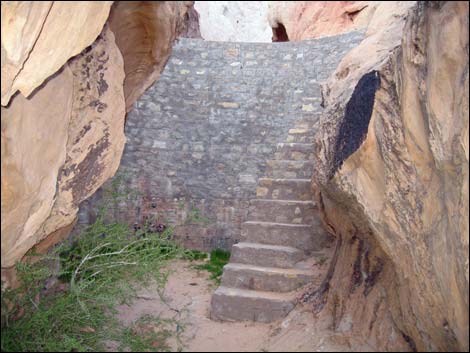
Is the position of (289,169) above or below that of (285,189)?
above

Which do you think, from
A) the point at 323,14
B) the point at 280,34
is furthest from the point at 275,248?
the point at 280,34

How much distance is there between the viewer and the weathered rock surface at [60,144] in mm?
2127

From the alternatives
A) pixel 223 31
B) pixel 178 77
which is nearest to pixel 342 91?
pixel 178 77

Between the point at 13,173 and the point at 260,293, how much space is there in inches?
106

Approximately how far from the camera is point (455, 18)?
6.81 feet

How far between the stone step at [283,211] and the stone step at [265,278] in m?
0.87

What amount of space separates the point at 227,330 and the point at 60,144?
218 centimetres

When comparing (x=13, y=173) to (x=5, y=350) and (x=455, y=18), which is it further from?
(x=455, y=18)

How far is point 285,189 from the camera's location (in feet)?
18.4

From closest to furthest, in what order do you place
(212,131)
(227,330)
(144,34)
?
(144,34) < (227,330) < (212,131)

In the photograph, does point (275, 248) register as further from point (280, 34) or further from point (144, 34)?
point (280, 34)

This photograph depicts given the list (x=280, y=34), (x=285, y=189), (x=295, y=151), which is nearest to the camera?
(x=285, y=189)

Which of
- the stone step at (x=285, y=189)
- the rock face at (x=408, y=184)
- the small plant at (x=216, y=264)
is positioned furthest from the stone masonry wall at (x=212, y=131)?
the rock face at (x=408, y=184)

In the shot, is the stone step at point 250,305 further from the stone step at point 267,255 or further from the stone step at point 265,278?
the stone step at point 267,255
